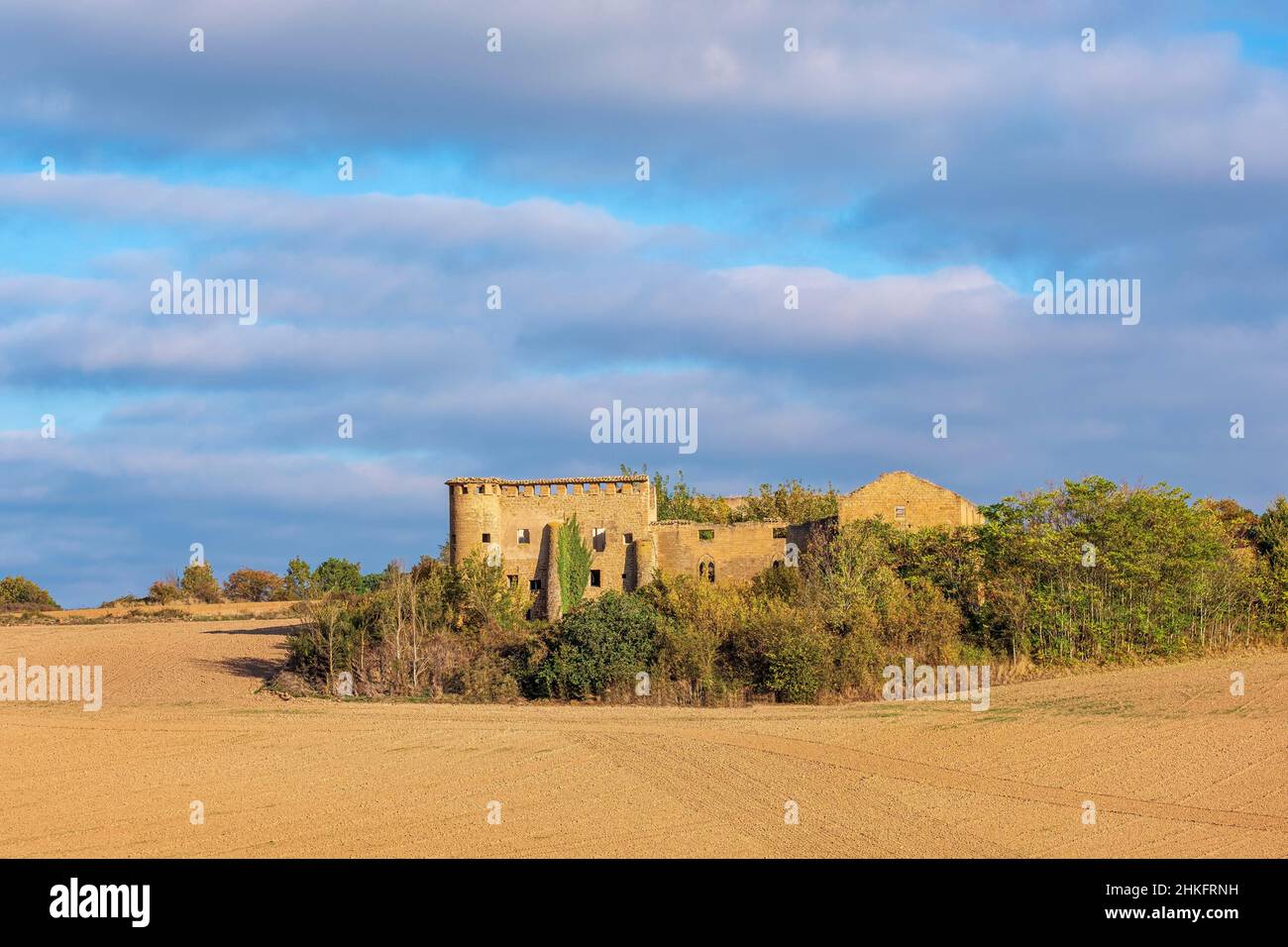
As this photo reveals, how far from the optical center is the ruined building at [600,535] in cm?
A: 4262

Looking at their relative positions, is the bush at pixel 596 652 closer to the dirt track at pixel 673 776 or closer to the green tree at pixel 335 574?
the dirt track at pixel 673 776

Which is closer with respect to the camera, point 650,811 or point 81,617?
point 650,811

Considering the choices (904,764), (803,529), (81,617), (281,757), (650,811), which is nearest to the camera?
(650,811)

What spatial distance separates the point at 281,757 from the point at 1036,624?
66.1 ft

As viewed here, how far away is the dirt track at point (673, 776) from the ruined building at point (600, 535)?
1037 centimetres

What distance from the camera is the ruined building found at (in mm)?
42625

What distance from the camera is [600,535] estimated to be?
43.2 m

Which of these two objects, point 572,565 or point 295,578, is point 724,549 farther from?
point 295,578

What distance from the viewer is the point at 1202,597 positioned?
119 ft

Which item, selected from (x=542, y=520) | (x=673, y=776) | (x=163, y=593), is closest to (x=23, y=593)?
(x=163, y=593)
